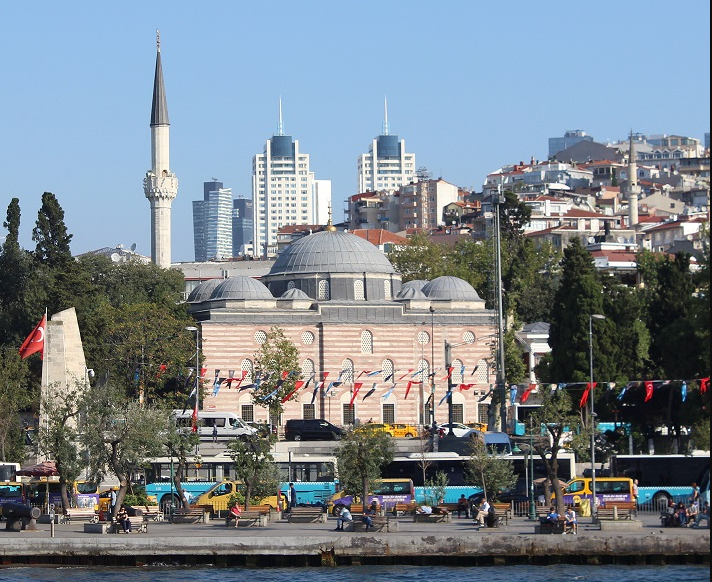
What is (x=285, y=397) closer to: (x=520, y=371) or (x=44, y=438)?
(x=520, y=371)

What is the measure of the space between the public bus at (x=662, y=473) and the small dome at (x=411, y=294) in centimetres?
2822

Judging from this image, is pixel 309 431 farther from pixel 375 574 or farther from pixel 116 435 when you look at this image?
pixel 375 574

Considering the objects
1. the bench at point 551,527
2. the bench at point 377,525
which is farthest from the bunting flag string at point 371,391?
the bench at point 551,527

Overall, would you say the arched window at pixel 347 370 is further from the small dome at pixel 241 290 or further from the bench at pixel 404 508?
the bench at pixel 404 508

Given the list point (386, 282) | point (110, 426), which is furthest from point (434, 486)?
point (386, 282)

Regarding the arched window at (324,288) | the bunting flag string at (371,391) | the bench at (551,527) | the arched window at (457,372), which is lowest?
the bench at (551,527)

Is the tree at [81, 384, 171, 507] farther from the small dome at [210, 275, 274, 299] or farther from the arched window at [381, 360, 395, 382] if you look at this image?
the arched window at [381, 360, 395, 382]

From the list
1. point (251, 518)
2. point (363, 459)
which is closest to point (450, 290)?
point (363, 459)

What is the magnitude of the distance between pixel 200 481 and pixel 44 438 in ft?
21.5

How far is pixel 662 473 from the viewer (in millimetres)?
43406

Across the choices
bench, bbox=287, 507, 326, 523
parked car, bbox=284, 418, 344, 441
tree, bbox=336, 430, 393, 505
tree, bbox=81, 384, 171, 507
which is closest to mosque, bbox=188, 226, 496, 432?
parked car, bbox=284, 418, 344, 441

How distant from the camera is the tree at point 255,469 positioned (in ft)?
126

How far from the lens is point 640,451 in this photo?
166 feet

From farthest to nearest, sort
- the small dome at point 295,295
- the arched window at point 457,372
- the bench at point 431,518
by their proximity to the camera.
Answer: the small dome at point 295,295 → the arched window at point 457,372 → the bench at point 431,518
